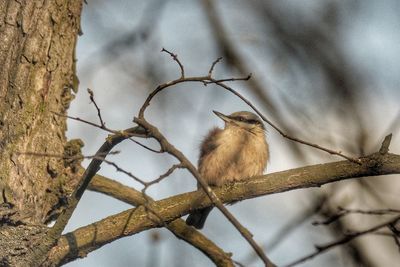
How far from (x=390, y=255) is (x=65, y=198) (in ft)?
7.29

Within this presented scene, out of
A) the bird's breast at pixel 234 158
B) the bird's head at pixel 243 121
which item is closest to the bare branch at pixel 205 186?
the bird's breast at pixel 234 158

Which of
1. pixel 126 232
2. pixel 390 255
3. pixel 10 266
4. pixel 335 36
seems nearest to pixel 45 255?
pixel 10 266

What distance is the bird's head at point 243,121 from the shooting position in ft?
21.2

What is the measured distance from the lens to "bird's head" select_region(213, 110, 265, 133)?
648 centimetres

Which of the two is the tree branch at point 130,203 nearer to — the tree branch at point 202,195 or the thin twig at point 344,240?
the tree branch at point 202,195

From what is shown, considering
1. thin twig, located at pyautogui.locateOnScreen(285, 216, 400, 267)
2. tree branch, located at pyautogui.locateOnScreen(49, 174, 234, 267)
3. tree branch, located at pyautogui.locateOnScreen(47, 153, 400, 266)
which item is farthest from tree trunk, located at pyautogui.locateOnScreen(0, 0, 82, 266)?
thin twig, located at pyautogui.locateOnScreen(285, 216, 400, 267)

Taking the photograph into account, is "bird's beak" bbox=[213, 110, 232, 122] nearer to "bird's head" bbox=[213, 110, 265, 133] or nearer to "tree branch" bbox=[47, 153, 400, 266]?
"bird's head" bbox=[213, 110, 265, 133]

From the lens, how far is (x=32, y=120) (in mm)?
4535

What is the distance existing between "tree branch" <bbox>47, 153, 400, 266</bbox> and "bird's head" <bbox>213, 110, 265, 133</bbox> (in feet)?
6.46

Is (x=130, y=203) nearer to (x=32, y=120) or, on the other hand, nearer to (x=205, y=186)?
(x=32, y=120)

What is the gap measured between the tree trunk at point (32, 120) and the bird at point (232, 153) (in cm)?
159

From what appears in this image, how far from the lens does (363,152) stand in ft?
15.4

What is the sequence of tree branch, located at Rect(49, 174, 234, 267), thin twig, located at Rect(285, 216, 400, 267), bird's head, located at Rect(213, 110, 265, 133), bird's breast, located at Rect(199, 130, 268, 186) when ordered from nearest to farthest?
thin twig, located at Rect(285, 216, 400, 267)
tree branch, located at Rect(49, 174, 234, 267)
bird's breast, located at Rect(199, 130, 268, 186)
bird's head, located at Rect(213, 110, 265, 133)

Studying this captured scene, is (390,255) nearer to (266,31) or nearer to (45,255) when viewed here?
(45,255)
